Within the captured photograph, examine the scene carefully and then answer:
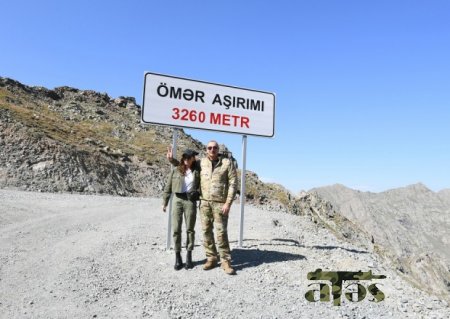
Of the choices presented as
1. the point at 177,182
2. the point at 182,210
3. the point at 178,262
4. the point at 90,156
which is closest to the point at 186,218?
the point at 182,210

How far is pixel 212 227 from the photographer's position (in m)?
9.03

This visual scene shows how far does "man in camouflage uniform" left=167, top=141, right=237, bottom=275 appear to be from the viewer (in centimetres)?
891

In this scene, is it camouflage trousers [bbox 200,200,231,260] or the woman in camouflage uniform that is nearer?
camouflage trousers [bbox 200,200,231,260]

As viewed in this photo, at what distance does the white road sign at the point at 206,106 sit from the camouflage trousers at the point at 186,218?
Answer: 2.70 m

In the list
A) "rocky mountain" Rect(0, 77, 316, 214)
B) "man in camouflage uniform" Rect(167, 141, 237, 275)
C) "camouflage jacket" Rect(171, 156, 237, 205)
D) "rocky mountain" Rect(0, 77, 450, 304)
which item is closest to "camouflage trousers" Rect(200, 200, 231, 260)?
"man in camouflage uniform" Rect(167, 141, 237, 275)

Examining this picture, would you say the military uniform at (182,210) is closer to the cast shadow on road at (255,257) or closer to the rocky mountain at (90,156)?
the cast shadow on road at (255,257)

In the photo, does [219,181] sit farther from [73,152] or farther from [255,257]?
[73,152]

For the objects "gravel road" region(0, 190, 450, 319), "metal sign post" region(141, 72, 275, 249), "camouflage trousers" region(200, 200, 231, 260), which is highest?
"metal sign post" region(141, 72, 275, 249)

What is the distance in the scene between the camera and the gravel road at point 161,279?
7133mm

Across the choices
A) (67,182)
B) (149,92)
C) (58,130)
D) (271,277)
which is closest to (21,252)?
(149,92)

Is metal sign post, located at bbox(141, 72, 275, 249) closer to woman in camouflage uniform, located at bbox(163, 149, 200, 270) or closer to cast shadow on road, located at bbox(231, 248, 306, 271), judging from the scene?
cast shadow on road, located at bbox(231, 248, 306, 271)

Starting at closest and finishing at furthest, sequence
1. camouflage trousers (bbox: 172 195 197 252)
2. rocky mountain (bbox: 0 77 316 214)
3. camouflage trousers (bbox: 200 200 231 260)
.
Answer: camouflage trousers (bbox: 200 200 231 260) < camouflage trousers (bbox: 172 195 197 252) < rocky mountain (bbox: 0 77 316 214)

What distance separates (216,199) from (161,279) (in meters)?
2.16

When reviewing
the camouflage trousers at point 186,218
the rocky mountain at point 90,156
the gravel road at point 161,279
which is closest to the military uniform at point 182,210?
the camouflage trousers at point 186,218
